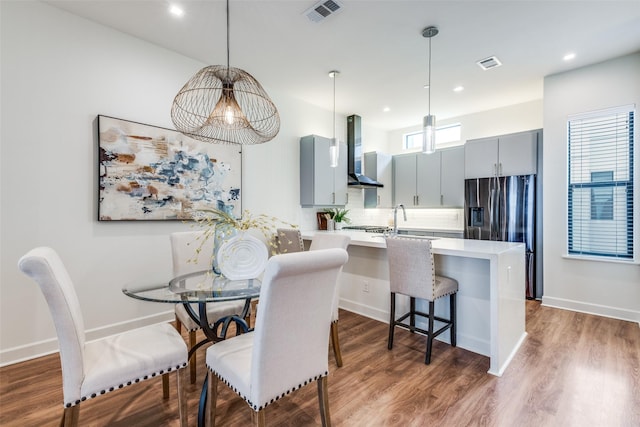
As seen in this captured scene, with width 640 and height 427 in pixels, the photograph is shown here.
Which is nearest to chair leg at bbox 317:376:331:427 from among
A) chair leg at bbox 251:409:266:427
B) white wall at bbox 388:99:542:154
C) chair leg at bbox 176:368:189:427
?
chair leg at bbox 251:409:266:427

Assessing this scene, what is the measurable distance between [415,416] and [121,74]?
12.0 ft

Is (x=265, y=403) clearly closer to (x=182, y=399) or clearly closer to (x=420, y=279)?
(x=182, y=399)

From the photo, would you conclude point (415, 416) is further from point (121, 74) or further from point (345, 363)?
point (121, 74)

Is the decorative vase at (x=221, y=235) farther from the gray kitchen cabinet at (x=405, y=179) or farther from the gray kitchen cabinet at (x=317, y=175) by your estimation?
the gray kitchen cabinet at (x=405, y=179)

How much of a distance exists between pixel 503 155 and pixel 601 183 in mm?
1159

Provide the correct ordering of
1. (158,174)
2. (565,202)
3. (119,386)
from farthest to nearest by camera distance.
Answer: (565,202) < (158,174) < (119,386)

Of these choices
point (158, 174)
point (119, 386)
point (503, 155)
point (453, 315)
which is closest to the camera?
point (119, 386)

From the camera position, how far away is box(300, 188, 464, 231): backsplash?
561 cm

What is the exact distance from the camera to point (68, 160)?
103 inches

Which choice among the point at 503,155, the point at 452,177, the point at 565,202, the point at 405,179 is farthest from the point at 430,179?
the point at 565,202

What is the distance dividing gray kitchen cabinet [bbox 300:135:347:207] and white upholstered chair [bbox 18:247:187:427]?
10.1 ft

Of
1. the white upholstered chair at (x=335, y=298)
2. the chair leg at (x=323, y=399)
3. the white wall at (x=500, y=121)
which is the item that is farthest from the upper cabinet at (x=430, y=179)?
the chair leg at (x=323, y=399)

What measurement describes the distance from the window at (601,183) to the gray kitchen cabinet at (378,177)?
2.75 meters

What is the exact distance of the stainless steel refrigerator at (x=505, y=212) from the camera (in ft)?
13.3
